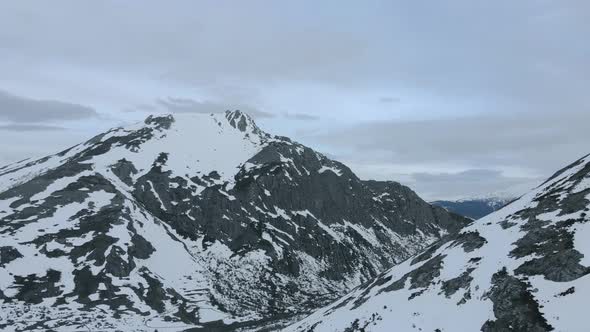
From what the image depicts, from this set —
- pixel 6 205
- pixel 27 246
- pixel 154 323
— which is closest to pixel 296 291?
pixel 154 323

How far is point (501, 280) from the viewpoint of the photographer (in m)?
55.6

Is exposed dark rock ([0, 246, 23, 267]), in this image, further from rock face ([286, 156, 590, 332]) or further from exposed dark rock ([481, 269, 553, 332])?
exposed dark rock ([481, 269, 553, 332])

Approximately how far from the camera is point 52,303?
148 meters

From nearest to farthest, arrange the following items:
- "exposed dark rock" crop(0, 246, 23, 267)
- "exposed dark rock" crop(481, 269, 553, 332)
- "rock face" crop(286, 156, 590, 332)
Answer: "exposed dark rock" crop(481, 269, 553, 332)
"rock face" crop(286, 156, 590, 332)
"exposed dark rock" crop(0, 246, 23, 267)

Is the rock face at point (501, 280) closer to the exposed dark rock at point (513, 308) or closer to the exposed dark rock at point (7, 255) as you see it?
the exposed dark rock at point (513, 308)

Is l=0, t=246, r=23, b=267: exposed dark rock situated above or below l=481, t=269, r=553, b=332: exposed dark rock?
above

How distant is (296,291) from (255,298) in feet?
64.9

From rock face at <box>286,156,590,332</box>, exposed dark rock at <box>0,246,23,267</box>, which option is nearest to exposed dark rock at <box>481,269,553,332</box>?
rock face at <box>286,156,590,332</box>

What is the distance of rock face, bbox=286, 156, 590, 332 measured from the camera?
155 ft

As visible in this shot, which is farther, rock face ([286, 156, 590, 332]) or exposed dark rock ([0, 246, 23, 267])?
exposed dark rock ([0, 246, 23, 267])

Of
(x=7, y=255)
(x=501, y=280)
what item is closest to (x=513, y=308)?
(x=501, y=280)

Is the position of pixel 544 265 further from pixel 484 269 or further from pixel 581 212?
pixel 581 212

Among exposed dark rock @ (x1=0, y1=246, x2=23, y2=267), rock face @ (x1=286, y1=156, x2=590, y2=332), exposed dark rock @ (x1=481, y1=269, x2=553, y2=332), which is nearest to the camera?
exposed dark rock @ (x1=481, y1=269, x2=553, y2=332)

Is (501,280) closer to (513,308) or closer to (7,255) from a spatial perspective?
(513,308)
